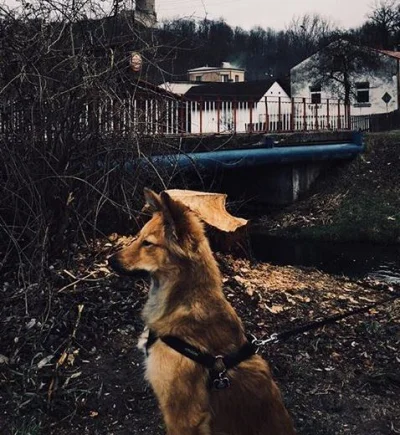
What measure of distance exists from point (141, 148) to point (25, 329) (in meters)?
3.21

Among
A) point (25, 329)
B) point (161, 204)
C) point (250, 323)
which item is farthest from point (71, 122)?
point (161, 204)

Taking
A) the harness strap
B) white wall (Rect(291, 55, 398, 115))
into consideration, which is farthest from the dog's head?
white wall (Rect(291, 55, 398, 115))

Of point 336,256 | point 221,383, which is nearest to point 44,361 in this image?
point 221,383

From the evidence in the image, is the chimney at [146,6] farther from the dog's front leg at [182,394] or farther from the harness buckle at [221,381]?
the harness buckle at [221,381]

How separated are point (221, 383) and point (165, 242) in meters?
0.97

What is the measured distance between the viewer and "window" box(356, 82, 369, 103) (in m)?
51.1

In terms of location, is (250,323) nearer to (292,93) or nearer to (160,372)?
(160,372)

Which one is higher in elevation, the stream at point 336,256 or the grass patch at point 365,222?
the grass patch at point 365,222

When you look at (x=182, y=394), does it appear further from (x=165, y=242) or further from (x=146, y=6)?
(x=146, y=6)

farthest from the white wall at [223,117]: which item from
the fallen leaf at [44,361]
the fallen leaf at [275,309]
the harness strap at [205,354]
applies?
the harness strap at [205,354]

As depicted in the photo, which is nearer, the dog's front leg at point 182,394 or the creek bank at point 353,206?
the dog's front leg at point 182,394

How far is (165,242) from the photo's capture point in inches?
150

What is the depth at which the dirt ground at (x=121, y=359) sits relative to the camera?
486 centimetres

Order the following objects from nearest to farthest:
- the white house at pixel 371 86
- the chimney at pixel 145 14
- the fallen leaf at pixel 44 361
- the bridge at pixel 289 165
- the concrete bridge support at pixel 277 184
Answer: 1. the fallen leaf at pixel 44 361
2. the chimney at pixel 145 14
3. the bridge at pixel 289 165
4. the concrete bridge support at pixel 277 184
5. the white house at pixel 371 86
